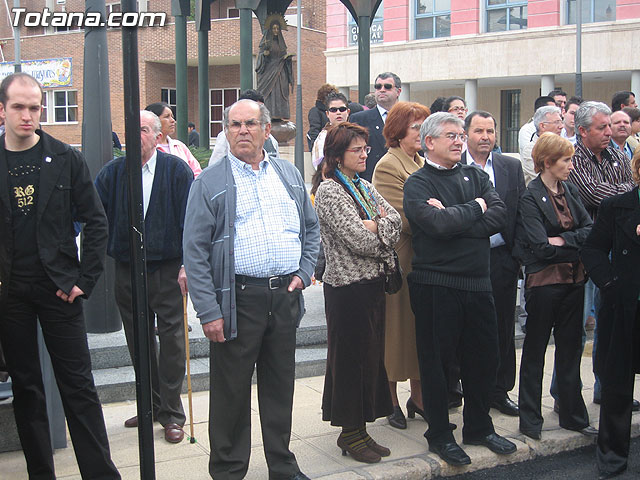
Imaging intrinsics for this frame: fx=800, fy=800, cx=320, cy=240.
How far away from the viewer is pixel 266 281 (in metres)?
4.36

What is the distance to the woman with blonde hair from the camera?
550cm

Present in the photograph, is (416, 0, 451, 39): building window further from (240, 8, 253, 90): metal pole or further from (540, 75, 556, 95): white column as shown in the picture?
(240, 8, 253, 90): metal pole

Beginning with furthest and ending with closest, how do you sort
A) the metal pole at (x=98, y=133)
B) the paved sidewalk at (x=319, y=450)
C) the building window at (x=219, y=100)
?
the building window at (x=219, y=100), the metal pole at (x=98, y=133), the paved sidewalk at (x=319, y=450)

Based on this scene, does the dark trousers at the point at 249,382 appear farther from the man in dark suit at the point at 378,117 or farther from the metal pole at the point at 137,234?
the man in dark suit at the point at 378,117

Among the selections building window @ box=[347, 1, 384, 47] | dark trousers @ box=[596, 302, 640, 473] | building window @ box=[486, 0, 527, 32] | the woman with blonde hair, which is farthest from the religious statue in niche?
building window @ box=[347, 1, 384, 47]

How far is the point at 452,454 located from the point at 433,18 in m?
28.4

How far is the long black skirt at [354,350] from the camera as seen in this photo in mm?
4930

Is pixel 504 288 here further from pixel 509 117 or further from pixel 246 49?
pixel 509 117

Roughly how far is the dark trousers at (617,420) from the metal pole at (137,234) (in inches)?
114

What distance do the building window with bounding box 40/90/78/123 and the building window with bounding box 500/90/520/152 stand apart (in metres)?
21.0

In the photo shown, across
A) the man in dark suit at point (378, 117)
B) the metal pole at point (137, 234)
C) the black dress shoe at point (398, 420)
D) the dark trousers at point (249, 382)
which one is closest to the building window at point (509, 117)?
the man in dark suit at point (378, 117)

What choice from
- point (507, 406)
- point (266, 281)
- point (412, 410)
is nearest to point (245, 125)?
point (266, 281)

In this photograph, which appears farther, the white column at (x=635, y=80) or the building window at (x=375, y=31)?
the building window at (x=375, y=31)

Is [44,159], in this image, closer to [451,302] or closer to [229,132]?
[229,132]
